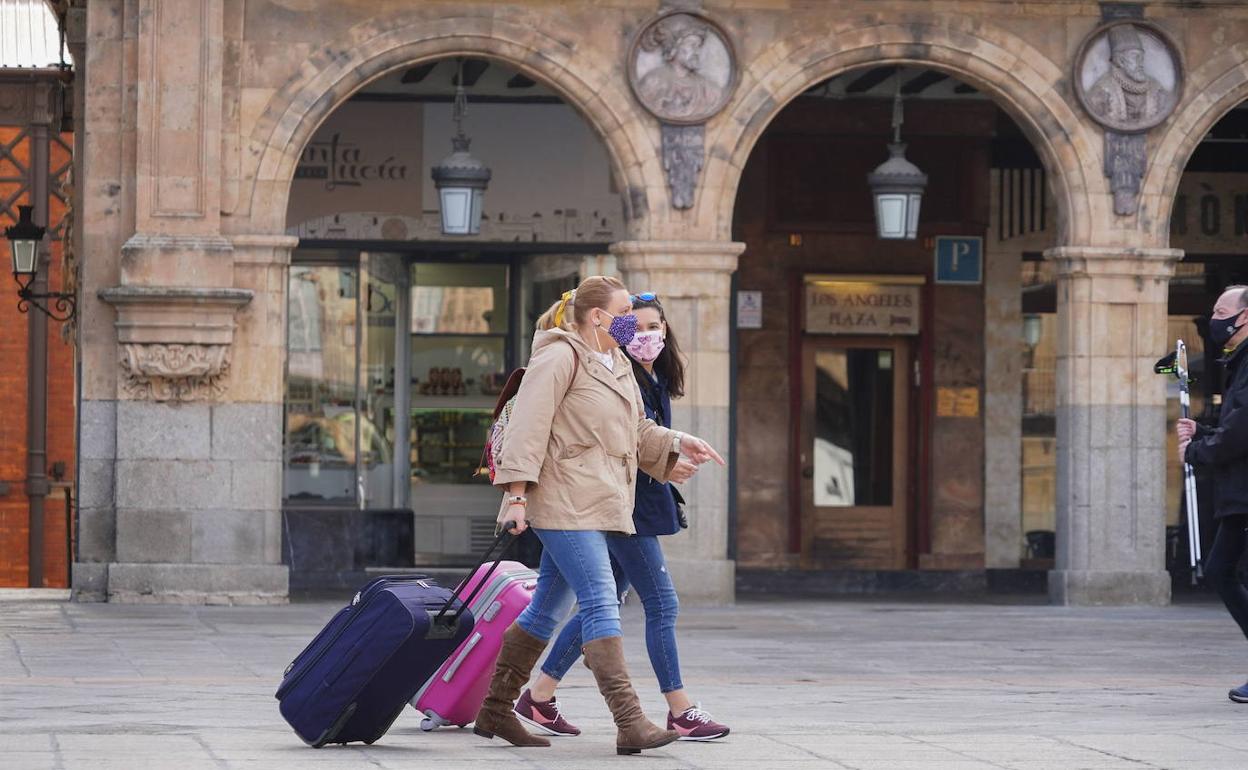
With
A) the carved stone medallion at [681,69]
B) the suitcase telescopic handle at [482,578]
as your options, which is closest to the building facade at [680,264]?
the carved stone medallion at [681,69]

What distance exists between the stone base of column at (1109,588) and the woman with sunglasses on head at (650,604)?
29.0 ft

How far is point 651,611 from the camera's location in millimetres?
8891

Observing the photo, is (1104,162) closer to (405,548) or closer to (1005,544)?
(1005,544)

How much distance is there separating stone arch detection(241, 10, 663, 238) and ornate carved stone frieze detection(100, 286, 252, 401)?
686 mm

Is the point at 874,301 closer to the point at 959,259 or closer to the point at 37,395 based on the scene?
the point at 959,259

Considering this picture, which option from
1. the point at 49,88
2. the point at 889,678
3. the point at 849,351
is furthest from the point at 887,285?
the point at 49,88

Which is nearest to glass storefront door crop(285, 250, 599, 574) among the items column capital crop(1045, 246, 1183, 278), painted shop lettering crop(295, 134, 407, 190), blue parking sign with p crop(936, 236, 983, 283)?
painted shop lettering crop(295, 134, 407, 190)

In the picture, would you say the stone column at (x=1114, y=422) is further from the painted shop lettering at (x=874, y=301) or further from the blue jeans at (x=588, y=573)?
the blue jeans at (x=588, y=573)

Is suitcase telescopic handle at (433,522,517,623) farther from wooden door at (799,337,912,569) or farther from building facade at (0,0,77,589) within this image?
building facade at (0,0,77,589)

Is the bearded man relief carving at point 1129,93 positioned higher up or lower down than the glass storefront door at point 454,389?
higher up

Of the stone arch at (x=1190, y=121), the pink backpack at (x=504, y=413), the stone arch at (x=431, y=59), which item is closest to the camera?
the pink backpack at (x=504, y=413)

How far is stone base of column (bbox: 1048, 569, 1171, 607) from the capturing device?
57.1 ft

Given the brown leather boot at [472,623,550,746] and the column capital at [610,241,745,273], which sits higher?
the column capital at [610,241,745,273]

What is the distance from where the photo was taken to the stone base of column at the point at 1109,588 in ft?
57.1
